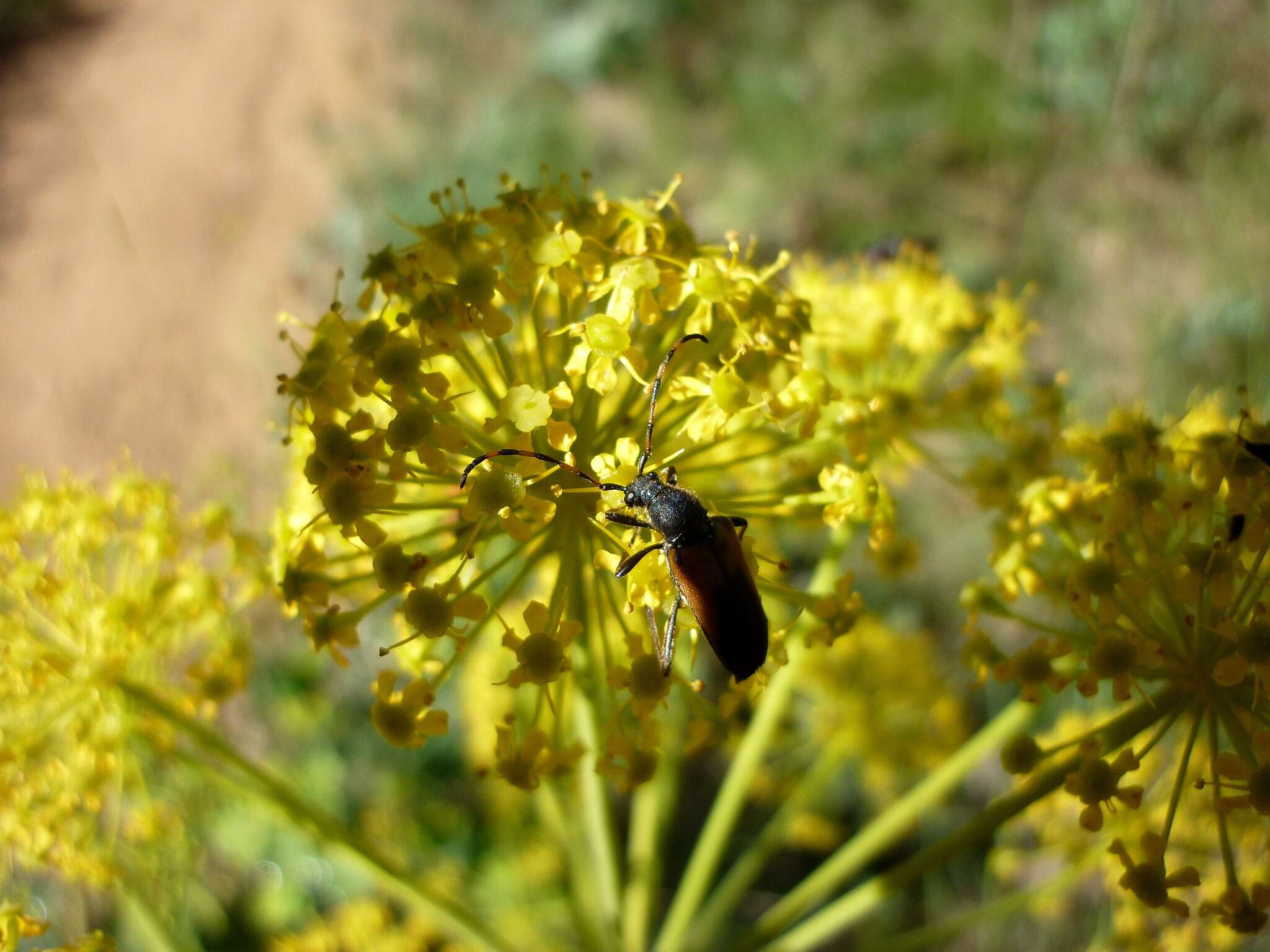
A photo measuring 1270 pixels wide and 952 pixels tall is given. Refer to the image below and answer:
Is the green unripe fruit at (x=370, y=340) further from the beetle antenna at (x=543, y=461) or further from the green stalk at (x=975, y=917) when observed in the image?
the green stalk at (x=975, y=917)

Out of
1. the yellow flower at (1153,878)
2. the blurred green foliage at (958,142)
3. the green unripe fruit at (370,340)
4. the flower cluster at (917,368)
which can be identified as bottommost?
the yellow flower at (1153,878)

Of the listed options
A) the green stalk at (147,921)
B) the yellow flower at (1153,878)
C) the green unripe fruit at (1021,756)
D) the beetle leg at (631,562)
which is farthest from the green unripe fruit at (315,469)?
the yellow flower at (1153,878)

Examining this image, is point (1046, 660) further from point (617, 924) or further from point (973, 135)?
point (973, 135)

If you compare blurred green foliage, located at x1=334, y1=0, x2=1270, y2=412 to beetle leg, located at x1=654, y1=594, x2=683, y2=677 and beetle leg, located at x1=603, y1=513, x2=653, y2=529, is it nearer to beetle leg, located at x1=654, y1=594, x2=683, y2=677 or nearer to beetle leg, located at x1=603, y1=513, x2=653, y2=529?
beetle leg, located at x1=603, y1=513, x2=653, y2=529

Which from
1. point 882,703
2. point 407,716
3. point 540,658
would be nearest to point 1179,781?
A: point 540,658

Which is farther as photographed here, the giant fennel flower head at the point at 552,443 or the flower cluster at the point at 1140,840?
the flower cluster at the point at 1140,840

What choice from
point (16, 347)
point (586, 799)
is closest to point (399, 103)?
point (16, 347)
